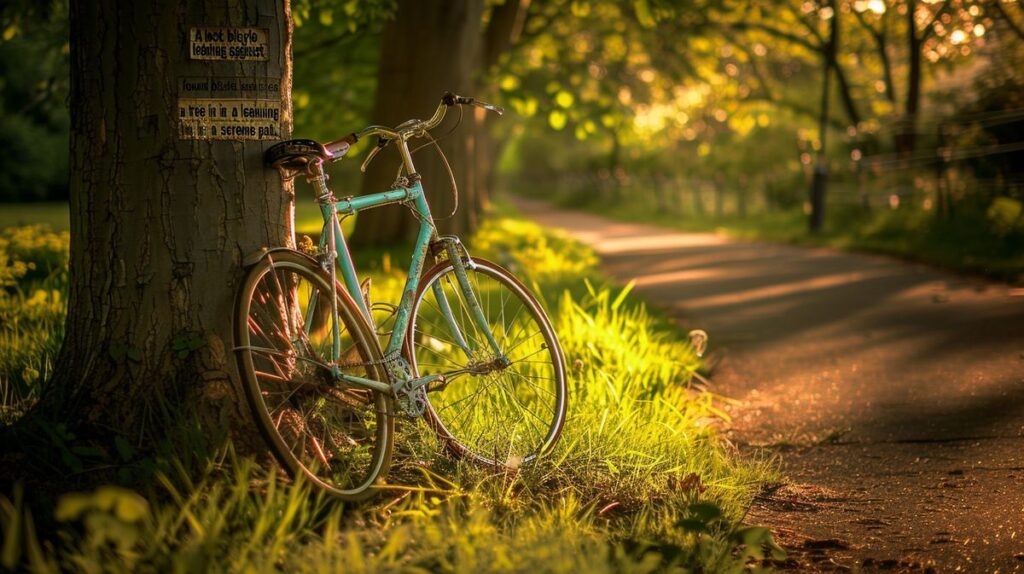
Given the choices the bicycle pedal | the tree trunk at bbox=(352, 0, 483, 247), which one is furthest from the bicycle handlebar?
the tree trunk at bbox=(352, 0, 483, 247)

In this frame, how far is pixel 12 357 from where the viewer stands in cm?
484

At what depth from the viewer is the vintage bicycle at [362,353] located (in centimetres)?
338

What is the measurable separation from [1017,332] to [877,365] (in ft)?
4.29

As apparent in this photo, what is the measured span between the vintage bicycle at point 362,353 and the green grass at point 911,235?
727cm

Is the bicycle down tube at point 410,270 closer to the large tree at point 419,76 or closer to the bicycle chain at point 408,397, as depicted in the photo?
the bicycle chain at point 408,397

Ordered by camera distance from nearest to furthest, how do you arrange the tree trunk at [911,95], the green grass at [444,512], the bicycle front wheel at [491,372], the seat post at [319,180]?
1. the green grass at [444,512]
2. the seat post at [319,180]
3. the bicycle front wheel at [491,372]
4. the tree trunk at [911,95]

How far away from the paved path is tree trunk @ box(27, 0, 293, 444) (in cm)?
206

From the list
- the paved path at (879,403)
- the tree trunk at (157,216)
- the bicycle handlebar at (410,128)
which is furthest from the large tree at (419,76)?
the tree trunk at (157,216)

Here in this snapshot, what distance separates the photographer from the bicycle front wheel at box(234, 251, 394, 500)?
3.38 m

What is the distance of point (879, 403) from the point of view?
5766 mm

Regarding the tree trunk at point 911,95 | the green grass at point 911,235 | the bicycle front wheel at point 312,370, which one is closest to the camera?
the bicycle front wheel at point 312,370

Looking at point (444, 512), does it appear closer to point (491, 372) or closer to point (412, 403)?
point (412, 403)

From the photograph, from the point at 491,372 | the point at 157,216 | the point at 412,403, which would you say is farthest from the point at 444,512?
the point at 157,216

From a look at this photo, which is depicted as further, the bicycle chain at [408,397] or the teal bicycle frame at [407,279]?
the bicycle chain at [408,397]
